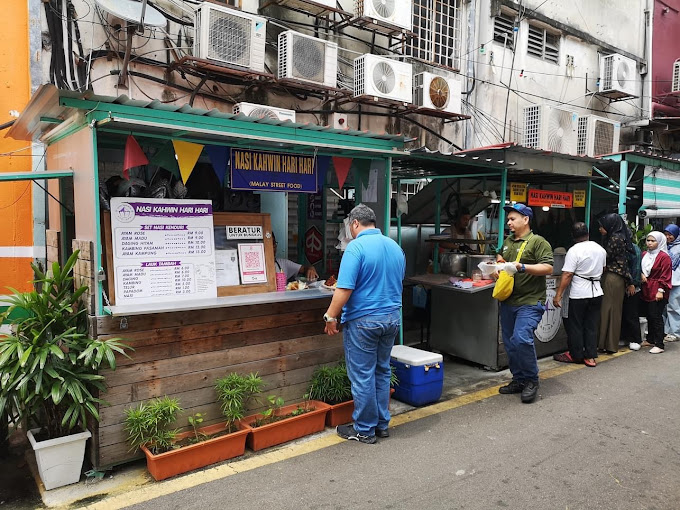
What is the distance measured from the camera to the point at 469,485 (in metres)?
3.96

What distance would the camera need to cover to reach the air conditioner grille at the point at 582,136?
465 inches

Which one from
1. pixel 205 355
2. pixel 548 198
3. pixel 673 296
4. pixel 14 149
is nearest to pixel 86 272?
pixel 205 355

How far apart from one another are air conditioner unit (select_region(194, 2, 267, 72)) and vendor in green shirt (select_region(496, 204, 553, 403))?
4.22 m

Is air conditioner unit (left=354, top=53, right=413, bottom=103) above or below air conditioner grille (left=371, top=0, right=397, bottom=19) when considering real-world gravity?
below

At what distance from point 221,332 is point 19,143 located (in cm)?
378

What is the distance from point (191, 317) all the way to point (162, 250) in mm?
691

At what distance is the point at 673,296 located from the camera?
8773 mm

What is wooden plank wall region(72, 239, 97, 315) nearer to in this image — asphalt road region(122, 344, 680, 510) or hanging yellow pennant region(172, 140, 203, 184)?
hanging yellow pennant region(172, 140, 203, 184)

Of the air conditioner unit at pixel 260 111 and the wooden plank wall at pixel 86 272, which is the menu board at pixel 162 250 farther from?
the air conditioner unit at pixel 260 111

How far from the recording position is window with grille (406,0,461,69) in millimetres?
10336

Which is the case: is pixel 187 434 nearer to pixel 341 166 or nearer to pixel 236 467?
pixel 236 467

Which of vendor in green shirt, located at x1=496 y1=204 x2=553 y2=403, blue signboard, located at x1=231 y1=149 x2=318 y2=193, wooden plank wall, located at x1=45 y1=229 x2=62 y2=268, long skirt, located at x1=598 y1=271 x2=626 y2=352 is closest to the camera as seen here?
blue signboard, located at x1=231 y1=149 x2=318 y2=193

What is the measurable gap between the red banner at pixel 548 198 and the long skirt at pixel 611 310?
1383mm

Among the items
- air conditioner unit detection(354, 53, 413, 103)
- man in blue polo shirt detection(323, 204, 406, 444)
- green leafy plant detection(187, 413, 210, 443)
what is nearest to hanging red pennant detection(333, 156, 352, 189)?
man in blue polo shirt detection(323, 204, 406, 444)
